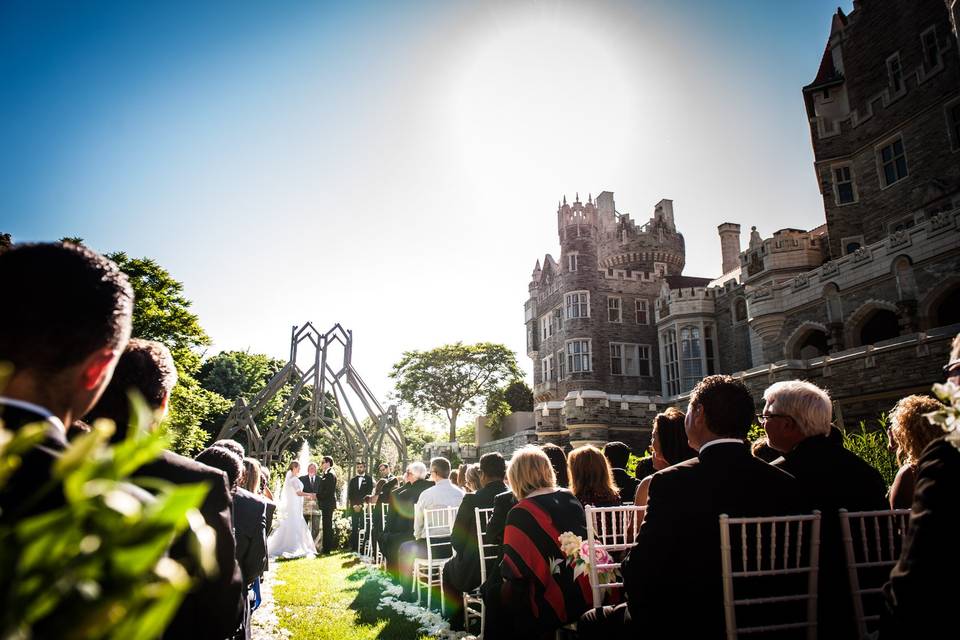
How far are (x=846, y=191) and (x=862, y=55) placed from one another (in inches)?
210

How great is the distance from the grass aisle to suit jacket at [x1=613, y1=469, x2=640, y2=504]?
109 inches

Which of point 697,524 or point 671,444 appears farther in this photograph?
point 671,444

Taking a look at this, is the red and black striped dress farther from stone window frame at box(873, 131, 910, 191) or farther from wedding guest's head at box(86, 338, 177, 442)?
stone window frame at box(873, 131, 910, 191)

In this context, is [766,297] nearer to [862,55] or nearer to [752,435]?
[862,55]

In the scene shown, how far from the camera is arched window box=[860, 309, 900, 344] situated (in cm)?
1895

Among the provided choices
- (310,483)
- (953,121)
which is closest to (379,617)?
(310,483)

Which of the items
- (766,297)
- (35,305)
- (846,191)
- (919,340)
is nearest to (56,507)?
(35,305)

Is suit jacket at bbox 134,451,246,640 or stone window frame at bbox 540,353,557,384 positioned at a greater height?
stone window frame at bbox 540,353,557,384

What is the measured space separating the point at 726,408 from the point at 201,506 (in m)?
2.76

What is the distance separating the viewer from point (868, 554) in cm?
321

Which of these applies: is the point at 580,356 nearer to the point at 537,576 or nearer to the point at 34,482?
the point at 537,576

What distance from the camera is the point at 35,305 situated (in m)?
1.25

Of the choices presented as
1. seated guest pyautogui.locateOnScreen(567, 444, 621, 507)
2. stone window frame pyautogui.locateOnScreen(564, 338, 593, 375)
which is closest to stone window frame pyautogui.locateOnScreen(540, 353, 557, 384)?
stone window frame pyautogui.locateOnScreen(564, 338, 593, 375)

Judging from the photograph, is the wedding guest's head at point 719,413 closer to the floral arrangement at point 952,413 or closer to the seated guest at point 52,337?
the floral arrangement at point 952,413
